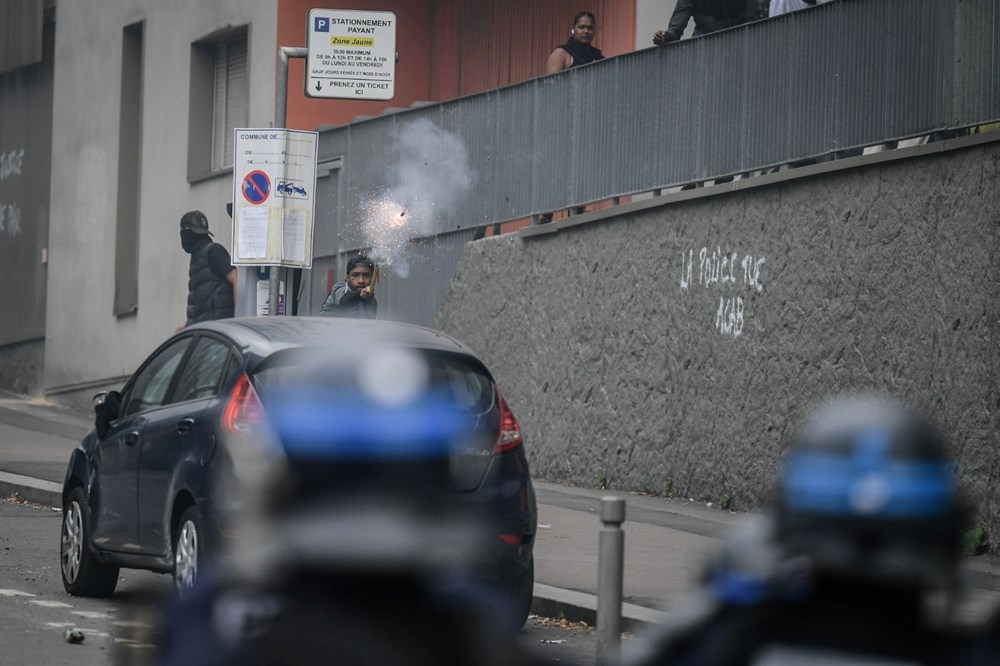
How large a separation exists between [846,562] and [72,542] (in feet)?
26.5

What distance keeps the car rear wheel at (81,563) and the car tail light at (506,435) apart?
239 centimetres

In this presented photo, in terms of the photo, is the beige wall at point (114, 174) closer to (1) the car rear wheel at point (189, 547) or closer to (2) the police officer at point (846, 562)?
(1) the car rear wheel at point (189, 547)

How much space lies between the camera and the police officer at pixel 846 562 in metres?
2.51

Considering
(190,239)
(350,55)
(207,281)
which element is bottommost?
(207,281)

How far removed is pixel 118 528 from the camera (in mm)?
9516

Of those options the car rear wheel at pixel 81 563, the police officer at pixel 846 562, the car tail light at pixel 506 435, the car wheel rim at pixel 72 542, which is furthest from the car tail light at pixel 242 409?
the police officer at pixel 846 562

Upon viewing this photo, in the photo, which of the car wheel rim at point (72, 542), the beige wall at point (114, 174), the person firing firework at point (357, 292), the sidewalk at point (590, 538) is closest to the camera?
the sidewalk at point (590, 538)

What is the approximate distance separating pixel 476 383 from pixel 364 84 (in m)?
6.61

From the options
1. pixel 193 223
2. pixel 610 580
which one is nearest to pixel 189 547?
pixel 610 580

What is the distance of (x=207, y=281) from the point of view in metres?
19.2

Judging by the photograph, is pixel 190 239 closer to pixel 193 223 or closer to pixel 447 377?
pixel 193 223

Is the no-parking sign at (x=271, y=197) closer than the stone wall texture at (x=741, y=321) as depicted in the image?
No

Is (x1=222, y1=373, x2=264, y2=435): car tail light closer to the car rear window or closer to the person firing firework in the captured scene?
the car rear window

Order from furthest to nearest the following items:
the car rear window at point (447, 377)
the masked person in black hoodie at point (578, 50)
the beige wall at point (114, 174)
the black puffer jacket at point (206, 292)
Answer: the beige wall at point (114, 174) → the black puffer jacket at point (206, 292) → the masked person in black hoodie at point (578, 50) → the car rear window at point (447, 377)
